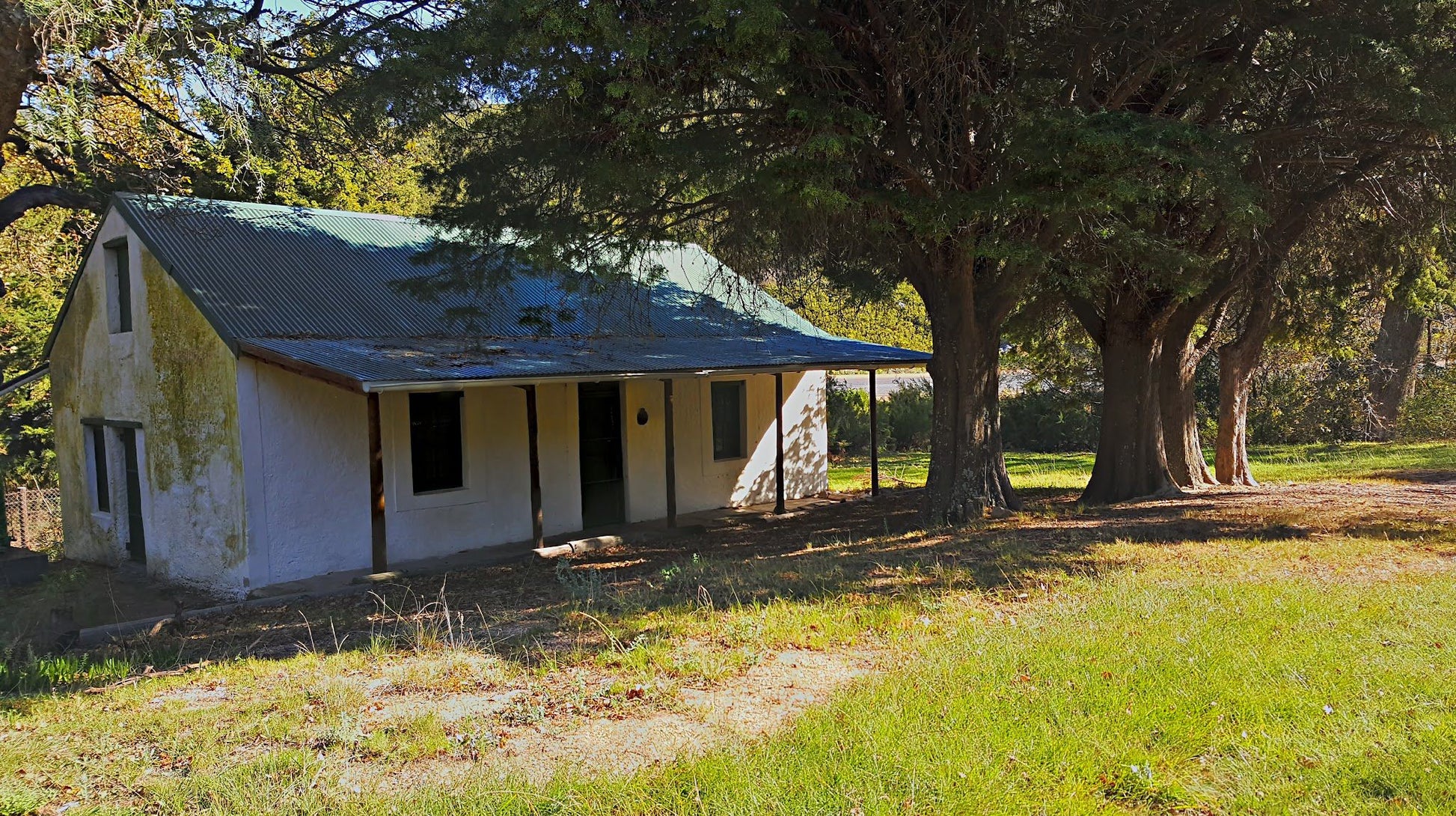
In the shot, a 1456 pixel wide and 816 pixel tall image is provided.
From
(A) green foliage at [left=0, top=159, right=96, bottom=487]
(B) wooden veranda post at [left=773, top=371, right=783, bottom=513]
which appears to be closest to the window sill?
(B) wooden veranda post at [left=773, top=371, right=783, bottom=513]

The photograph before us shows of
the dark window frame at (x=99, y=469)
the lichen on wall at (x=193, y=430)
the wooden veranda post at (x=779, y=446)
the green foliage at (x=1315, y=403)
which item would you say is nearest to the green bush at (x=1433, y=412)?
the green foliage at (x=1315, y=403)

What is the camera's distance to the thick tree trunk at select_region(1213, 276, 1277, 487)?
1595 centimetres

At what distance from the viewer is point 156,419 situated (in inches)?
492

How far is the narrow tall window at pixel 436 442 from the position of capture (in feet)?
42.4

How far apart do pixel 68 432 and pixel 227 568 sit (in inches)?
204

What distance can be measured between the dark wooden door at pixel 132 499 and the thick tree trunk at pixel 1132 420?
43.9ft

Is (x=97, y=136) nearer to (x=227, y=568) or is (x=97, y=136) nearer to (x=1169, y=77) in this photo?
(x=227, y=568)

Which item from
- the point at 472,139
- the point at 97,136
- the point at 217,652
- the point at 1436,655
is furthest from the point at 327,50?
the point at 1436,655

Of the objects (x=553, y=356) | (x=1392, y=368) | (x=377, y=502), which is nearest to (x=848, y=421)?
(x=1392, y=368)

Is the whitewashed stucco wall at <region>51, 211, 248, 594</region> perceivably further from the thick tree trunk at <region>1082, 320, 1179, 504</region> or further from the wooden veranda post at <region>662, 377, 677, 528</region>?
the thick tree trunk at <region>1082, 320, 1179, 504</region>

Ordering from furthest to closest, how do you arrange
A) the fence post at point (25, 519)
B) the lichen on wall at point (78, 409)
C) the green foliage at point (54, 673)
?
the fence post at point (25, 519) → the lichen on wall at point (78, 409) → the green foliage at point (54, 673)

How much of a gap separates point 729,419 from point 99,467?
9465 millimetres

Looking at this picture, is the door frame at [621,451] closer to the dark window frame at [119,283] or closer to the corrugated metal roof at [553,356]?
the corrugated metal roof at [553,356]

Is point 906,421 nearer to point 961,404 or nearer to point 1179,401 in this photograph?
point 1179,401
